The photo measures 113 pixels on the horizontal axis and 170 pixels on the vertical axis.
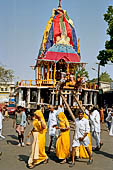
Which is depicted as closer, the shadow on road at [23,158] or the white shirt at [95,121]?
the shadow on road at [23,158]

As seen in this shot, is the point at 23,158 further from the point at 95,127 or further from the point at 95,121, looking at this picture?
the point at 95,121

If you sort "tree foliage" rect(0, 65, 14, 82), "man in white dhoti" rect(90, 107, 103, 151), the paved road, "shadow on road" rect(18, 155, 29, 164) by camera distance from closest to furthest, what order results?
the paved road
"shadow on road" rect(18, 155, 29, 164)
"man in white dhoti" rect(90, 107, 103, 151)
"tree foliage" rect(0, 65, 14, 82)

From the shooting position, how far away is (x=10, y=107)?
31.8 m

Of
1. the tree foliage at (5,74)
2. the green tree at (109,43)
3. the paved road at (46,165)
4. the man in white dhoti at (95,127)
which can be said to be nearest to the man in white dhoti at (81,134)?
the paved road at (46,165)

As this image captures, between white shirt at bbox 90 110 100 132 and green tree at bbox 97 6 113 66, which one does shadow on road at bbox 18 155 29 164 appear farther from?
green tree at bbox 97 6 113 66

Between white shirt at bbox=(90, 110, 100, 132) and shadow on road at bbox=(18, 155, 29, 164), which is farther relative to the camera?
white shirt at bbox=(90, 110, 100, 132)

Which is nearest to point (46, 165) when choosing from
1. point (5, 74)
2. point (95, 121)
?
point (95, 121)

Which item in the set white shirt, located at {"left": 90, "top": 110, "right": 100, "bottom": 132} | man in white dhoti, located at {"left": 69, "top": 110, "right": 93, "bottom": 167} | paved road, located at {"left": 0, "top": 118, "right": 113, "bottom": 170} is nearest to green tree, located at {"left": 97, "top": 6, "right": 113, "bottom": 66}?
white shirt, located at {"left": 90, "top": 110, "right": 100, "bottom": 132}

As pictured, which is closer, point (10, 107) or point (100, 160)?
point (100, 160)

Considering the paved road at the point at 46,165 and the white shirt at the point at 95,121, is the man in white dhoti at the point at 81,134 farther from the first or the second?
the white shirt at the point at 95,121

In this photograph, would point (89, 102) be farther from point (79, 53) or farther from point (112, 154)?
point (112, 154)

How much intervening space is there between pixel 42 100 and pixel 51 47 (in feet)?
18.7

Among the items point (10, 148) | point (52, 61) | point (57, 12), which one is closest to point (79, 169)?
point (10, 148)

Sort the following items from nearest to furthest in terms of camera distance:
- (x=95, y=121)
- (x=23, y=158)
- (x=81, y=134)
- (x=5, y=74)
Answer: (x=81, y=134) < (x=23, y=158) < (x=95, y=121) < (x=5, y=74)
